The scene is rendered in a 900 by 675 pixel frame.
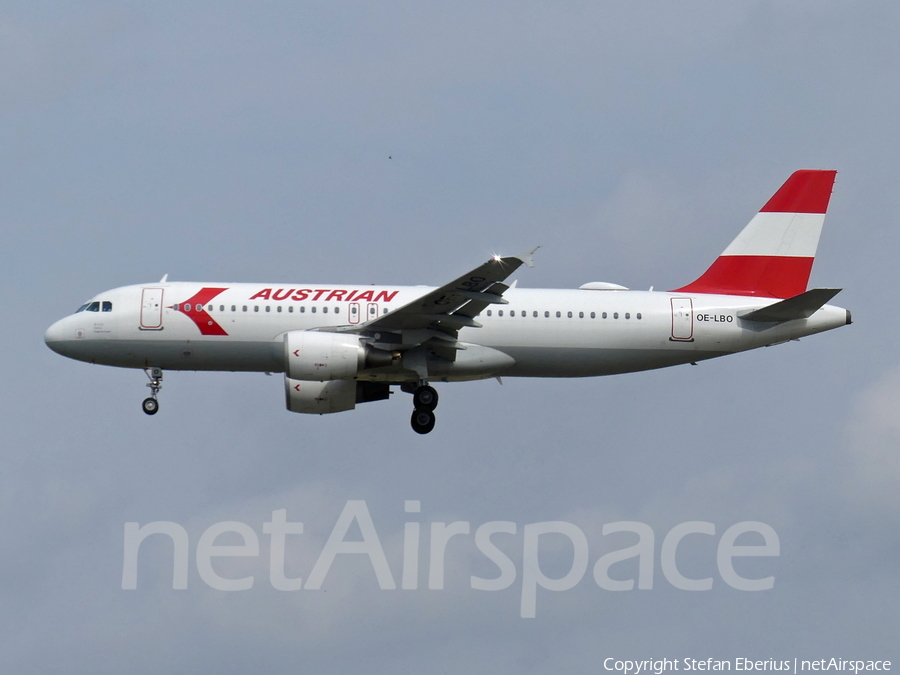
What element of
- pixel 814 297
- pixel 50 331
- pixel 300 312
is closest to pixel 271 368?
pixel 300 312

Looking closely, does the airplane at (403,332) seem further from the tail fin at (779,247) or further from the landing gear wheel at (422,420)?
the tail fin at (779,247)

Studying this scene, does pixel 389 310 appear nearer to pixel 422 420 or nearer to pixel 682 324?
pixel 422 420

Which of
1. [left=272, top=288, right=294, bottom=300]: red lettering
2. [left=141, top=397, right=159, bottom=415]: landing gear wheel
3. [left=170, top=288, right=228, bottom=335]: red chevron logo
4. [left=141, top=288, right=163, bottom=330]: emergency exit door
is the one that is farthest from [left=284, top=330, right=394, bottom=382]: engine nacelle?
[left=141, top=397, right=159, bottom=415]: landing gear wheel

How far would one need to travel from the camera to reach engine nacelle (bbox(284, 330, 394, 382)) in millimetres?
36844

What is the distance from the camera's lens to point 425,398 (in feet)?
129

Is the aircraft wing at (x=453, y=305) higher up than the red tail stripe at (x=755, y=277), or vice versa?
the red tail stripe at (x=755, y=277)

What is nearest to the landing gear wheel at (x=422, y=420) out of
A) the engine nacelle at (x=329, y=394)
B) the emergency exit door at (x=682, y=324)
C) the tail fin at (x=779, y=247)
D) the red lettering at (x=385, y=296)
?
the engine nacelle at (x=329, y=394)

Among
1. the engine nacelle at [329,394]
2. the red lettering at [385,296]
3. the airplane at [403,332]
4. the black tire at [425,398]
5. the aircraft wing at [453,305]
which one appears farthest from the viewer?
the engine nacelle at [329,394]

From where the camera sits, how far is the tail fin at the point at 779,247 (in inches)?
1657

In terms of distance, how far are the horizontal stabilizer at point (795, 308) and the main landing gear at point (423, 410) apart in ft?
32.8

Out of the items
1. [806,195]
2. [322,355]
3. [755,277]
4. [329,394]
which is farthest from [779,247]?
[322,355]

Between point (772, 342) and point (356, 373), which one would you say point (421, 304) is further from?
point (772, 342)

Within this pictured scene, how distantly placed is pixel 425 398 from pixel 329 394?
321 centimetres

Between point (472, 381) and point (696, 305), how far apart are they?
→ 7433mm
